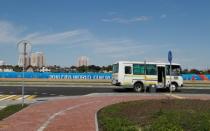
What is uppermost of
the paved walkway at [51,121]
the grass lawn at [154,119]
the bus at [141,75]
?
the bus at [141,75]

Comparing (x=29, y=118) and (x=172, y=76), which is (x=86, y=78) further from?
(x=29, y=118)

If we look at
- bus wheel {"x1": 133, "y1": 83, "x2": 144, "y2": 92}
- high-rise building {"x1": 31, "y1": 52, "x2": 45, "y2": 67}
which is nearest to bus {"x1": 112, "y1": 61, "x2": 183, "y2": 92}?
bus wheel {"x1": 133, "y1": 83, "x2": 144, "y2": 92}

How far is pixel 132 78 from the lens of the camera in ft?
106

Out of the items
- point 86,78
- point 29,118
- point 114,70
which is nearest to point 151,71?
point 114,70

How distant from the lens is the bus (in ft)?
106

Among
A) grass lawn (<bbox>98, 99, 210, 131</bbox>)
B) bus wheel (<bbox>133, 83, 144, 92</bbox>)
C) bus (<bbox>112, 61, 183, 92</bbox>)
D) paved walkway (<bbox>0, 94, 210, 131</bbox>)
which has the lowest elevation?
paved walkway (<bbox>0, 94, 210, 131</bbox>)

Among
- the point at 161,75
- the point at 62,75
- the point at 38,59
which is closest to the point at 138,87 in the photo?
the point at 161,75

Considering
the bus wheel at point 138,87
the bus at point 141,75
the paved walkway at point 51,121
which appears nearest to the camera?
the paved walkway at point 51,121

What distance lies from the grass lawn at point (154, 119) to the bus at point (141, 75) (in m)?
14.3

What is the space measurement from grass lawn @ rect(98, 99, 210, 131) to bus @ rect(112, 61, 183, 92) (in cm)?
1432

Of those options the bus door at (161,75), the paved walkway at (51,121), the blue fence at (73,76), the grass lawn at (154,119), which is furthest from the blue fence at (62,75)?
the paved walkway at (51,121)

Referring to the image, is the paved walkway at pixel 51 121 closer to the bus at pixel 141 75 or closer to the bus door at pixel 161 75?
the bus at pixel 141 75

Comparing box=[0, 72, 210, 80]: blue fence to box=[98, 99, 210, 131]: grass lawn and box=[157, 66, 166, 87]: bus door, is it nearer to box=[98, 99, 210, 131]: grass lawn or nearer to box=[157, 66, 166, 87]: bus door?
box=[157, 66, 166, 87]: bus door

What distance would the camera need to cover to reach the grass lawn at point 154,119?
10.8m
